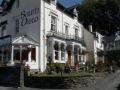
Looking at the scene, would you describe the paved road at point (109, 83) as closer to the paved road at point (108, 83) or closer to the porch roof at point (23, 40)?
the paved road at point (108, 83)

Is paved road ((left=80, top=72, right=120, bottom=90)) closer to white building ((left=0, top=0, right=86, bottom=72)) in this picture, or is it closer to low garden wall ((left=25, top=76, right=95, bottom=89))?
low garden wall ((left=25, top=76, right=95, bottom=89))

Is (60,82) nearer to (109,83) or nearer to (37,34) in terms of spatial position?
(109,83)

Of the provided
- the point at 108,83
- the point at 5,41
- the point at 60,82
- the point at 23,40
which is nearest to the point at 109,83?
the point at 108,83

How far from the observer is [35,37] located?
3481 centimetres

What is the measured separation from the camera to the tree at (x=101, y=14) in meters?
59.2

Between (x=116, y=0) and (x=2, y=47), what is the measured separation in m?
28.8

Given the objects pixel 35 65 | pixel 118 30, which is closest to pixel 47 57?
pixel 35 65

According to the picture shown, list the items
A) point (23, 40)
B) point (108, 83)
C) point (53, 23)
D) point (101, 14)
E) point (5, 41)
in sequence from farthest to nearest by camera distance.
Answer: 1. point (101, 14)
2. point (53, 23)
3. point (5, 41)
4. point (23, 40)
5. point (108, 83)

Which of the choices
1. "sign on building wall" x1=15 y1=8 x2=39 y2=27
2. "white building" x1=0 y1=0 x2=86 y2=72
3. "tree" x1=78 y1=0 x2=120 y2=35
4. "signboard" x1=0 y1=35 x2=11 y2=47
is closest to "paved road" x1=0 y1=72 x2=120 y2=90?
"white building" x1=0 y1=0 x2=86 y2=72

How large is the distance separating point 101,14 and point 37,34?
29008 millimetres

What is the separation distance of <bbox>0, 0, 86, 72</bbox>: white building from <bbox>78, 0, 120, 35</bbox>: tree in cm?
1822

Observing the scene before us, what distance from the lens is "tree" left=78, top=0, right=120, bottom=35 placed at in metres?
59.2

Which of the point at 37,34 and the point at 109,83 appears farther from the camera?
the point at 37,34

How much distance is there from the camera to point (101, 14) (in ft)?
201
